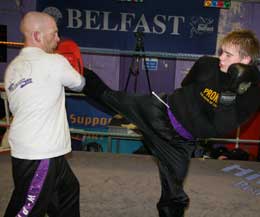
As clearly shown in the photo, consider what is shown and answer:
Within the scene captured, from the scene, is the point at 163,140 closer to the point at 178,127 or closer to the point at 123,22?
the point at 178,127

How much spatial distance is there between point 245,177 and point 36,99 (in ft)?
6.86

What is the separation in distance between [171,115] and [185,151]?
0.23 m

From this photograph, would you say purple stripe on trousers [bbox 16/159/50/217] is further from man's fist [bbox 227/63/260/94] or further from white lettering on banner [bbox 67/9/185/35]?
white lettering on banner [bbox 67/9/185/35]

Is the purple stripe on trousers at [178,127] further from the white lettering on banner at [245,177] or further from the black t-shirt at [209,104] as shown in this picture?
the white lettering on banner at [245,177]

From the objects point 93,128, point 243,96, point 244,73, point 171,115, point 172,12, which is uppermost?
point 172,12

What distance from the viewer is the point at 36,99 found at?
4.57ft

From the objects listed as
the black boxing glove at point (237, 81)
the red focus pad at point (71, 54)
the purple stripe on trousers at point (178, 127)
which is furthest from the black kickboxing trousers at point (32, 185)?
the black boxing glove at point (237, 81)

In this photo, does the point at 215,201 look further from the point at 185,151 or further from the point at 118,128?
the point at 118,128

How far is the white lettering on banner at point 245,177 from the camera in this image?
8.58ft

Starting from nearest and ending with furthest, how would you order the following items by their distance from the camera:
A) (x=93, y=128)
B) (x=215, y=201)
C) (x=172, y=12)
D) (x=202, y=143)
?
(x=215, y=201) < (x=202, y=143) < (x=93, y=128) < (x=172, y=12)

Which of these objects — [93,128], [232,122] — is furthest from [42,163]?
[93,128]

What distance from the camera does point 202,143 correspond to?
4227 millimetres

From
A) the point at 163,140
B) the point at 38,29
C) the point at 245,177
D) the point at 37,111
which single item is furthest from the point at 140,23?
the point at 37,111

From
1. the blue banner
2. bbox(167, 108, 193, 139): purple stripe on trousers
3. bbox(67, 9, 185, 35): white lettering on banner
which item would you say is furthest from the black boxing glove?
bbox(67, 9, 185, 35): white lettering on banner
